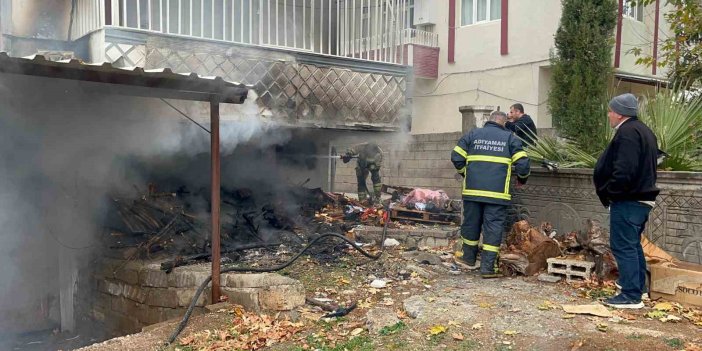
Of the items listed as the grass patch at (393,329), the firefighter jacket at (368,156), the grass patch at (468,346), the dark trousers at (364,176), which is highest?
the firefighter jacket at (368,156)

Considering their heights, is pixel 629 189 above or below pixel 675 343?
above

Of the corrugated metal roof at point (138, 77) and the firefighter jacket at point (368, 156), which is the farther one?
the firefighter jacket at point (368, 156)

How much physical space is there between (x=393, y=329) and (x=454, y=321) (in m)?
0.53

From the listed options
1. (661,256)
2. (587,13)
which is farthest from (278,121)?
(587,13)

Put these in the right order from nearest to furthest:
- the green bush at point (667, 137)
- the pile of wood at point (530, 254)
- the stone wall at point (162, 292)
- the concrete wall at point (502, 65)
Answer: the stone wall at point (162, 292)
the pile of wood at point (530, 254)
the green bush at point (667, 137)
the concrete wall at point (502, 65)

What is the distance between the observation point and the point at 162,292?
6609 millimetres

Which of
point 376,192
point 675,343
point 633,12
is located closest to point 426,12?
point 633,12

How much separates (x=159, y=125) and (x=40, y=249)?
99.9 inches

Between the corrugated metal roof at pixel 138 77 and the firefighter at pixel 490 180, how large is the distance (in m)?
2.86

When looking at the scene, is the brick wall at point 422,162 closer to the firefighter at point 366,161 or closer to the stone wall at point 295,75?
the firefighter at point 366,161

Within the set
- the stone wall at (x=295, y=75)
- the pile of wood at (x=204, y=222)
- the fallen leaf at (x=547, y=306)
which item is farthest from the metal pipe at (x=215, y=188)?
the fallen leaf at (x=547, y=306)

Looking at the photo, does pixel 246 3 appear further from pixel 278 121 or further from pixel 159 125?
pixel 159 125

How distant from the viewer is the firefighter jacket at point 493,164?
6.48 meters

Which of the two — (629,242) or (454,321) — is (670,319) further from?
(454,321)
